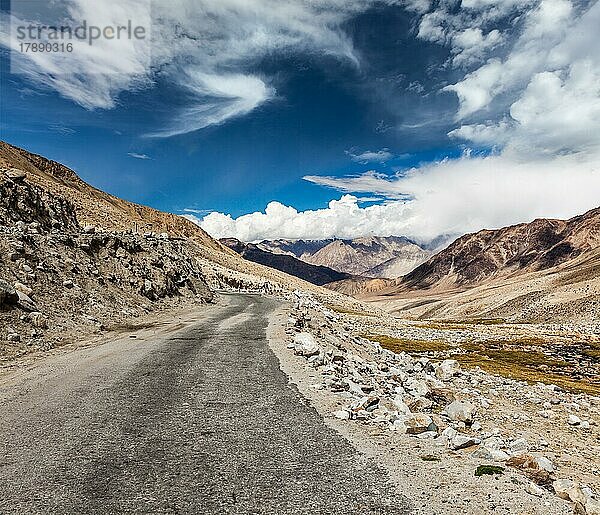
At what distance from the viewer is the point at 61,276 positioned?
1209 inches

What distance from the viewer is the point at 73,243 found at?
126 feet

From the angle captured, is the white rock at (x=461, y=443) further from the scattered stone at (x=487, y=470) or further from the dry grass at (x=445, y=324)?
the dry grass at (x=445, y=324)

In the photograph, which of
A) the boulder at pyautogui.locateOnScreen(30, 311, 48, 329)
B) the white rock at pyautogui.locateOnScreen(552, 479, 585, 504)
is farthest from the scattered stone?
the boulder at pyautogui.locateOnScreen(30, 311, 48, 329)

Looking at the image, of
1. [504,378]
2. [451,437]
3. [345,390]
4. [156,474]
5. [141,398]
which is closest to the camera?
[156,474]

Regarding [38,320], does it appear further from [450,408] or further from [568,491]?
[568,491]

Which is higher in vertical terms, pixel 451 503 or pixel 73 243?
pixel 73 243

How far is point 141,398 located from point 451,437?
8734mm

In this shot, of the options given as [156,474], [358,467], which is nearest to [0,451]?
[156,474]

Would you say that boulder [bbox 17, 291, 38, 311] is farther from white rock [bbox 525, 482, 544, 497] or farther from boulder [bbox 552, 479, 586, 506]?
boulder [bbox 552, 479, 586, 506]

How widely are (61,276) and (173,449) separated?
85.1 ft

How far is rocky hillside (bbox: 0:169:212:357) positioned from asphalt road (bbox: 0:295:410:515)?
7.75m

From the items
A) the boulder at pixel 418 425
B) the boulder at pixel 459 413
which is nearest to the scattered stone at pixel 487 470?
the boulder at pixel 418 425

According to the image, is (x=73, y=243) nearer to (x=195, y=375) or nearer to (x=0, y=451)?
(x=195, y=375)

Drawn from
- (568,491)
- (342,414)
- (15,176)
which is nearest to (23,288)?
(15,176)
